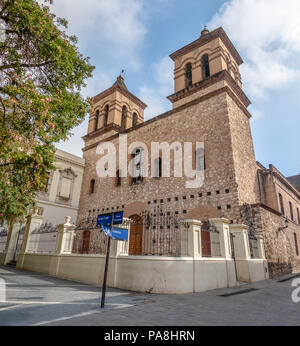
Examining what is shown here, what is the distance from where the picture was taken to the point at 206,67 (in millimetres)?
15125

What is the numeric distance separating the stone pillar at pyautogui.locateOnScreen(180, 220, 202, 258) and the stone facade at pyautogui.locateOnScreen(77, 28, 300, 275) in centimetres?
387

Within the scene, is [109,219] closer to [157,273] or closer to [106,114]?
[157,273]

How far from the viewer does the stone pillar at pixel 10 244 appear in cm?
1298

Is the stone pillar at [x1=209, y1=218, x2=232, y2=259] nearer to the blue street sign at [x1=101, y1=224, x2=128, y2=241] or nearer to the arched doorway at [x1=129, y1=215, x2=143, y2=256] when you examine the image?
the blue street sign at [x1=101, y1=224, x2=128, y2=241]

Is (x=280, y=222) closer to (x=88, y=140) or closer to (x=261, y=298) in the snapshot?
A: (x=261, y=298)

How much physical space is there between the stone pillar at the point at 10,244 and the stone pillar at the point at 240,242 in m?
11.6

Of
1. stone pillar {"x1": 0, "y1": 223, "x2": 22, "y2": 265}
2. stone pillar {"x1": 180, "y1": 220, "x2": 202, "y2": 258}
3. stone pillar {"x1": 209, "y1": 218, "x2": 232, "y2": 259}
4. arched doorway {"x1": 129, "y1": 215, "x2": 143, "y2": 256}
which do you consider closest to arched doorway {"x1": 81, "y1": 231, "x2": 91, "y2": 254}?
arched doorway {"x1": 129, "y1": 215, "x2": 143, "y2": 256}

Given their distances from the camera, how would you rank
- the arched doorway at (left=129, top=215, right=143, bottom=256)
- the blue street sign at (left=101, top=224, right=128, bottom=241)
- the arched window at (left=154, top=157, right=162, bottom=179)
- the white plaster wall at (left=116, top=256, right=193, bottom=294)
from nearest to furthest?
1. the blue street sign at (left=101, top=224, right=128, bottom=241)
2. the white plaster wall at (left=116, top=256, right=193, bottom=294)
3. the arched doorway at (left=129, top=215, right=143, bottom=256)
4. the arched window at (left=154, top=157, right=162, bottom=179)

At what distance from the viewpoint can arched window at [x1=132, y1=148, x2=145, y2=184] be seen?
1495 centimetres

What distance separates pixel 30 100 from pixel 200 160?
29.5 feet

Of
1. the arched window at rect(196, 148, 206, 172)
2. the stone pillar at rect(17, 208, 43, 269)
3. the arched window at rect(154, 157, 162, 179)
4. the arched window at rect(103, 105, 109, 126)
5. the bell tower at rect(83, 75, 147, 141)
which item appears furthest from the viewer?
the arched window at rect(103, 105, 109, 126)

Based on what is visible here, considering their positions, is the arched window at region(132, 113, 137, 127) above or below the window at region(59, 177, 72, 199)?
above

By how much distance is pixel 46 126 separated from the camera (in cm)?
642

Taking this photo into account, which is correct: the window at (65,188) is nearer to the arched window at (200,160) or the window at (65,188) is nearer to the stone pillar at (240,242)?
the arched window at (200,160)
